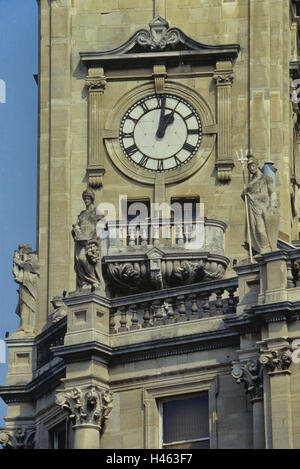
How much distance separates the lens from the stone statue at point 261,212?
5662 cm

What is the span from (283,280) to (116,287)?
10177 millimetres

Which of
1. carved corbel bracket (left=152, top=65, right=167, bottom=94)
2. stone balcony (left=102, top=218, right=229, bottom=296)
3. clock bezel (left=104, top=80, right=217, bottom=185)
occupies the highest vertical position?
carved corbel bracket (left=152, top=65, right=167, bottom=94)

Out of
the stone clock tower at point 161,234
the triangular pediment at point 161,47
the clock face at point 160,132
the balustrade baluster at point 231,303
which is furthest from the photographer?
Result: the triangular pediment at point 161,47

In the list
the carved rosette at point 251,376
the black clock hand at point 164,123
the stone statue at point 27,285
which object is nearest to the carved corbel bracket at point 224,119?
the black clock hand at point 164,123

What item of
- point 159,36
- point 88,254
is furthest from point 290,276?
point 159,36

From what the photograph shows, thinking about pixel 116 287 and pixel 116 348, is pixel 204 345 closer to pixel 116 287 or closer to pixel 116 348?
pixel 116 348

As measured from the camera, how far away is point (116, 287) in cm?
6425

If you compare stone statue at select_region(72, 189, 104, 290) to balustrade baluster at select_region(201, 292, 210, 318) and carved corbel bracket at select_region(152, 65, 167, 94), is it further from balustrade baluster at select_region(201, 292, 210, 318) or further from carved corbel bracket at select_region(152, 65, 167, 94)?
carved corbel bracket at select_region(152, 65, 167, 94)

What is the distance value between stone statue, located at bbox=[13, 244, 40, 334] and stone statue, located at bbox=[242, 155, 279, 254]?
21.5ft

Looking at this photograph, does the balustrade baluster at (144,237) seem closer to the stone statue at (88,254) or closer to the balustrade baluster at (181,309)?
the stone statue at (88,254)

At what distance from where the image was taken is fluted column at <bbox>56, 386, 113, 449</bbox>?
56.3 meters

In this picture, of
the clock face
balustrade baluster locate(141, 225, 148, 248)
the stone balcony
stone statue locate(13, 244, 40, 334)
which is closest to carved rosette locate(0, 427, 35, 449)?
stone statue locate(13, 244, 40, 334)

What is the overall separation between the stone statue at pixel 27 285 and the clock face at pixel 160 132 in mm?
7307
